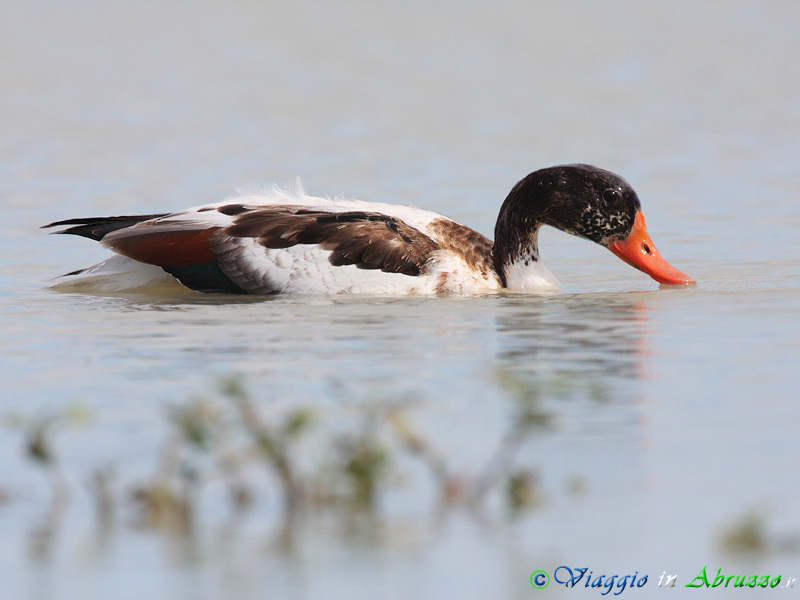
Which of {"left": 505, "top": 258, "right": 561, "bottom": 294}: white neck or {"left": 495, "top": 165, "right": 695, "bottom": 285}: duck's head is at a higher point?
{"left": 495, "top": 165, "right": 695, "bottom": 285}: duck's head

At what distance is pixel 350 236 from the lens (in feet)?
34.9

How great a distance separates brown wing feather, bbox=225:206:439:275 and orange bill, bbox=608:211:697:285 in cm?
159

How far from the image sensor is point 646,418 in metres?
6.39

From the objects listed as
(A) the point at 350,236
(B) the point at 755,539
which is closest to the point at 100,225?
(A) the point at 350,236

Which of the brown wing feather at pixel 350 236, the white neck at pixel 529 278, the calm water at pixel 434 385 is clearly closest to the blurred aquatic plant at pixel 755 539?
the calm water at pixel 434 385

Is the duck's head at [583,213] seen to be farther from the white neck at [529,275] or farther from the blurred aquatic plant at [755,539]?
the blurred aquatic plant at [755,539]

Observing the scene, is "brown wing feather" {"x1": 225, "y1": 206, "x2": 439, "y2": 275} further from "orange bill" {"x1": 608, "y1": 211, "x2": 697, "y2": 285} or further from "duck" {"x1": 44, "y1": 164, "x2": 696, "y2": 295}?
"orange bill" {"x1": 608, "y1": 211, "x2": 697, "y2": 285}

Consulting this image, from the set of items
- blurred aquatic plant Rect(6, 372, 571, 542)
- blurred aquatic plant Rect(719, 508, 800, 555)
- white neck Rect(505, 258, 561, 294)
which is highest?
white neck Rect(505, 258, 561, 294)

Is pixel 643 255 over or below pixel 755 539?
over

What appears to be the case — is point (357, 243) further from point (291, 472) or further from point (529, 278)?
point (291, 472)

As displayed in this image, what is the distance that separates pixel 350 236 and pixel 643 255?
233 cm

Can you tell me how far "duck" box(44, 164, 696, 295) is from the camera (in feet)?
34.8

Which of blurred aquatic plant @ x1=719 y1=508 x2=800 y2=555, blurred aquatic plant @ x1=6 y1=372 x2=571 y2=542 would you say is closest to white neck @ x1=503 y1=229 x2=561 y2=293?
blurred aquatic plant @ x1=6 y1=372 x2=571 y2=542

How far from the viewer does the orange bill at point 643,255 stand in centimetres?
1124
